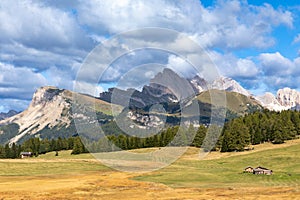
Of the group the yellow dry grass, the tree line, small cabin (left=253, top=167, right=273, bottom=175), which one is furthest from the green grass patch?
the tree line

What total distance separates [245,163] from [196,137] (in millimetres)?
50417

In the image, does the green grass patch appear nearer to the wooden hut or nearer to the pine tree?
the wooden hut

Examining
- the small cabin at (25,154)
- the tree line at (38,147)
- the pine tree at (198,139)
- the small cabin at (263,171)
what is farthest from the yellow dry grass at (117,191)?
the small cabin at (25,154)

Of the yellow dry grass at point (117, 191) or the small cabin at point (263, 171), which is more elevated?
the small cabin at point (263, 171)

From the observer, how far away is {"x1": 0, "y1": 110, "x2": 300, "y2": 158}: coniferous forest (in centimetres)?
14225

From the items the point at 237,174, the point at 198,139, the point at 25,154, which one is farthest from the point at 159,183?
the point at 25,154

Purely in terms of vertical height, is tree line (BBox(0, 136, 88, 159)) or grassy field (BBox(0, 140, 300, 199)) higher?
tree line (BBox(0, 136, 88, 159))

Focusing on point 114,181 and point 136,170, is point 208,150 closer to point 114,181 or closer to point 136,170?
point 136,170


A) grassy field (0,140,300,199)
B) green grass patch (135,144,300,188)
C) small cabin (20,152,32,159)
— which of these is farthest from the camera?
small cabin (20,152,32,159)

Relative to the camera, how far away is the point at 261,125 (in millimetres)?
158375

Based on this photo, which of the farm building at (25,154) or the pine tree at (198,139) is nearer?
the pine tree at (198,139)

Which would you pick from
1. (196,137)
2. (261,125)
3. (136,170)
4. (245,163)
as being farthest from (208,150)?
(136,170)

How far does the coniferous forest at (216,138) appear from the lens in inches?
5600

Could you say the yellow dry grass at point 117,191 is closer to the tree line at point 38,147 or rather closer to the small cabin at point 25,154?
the tree line at point 38,147
